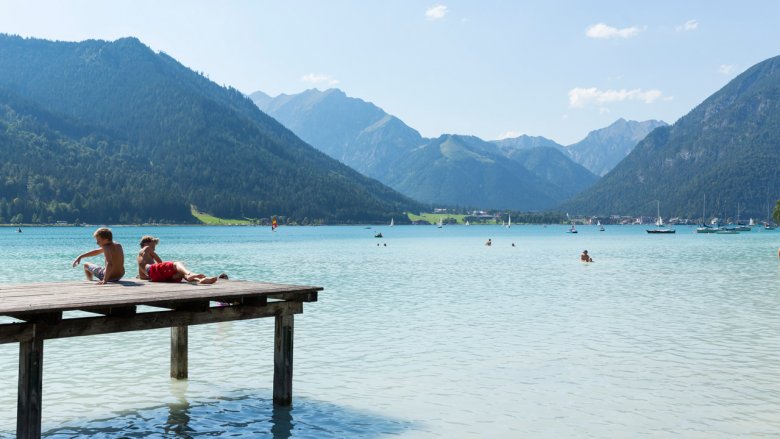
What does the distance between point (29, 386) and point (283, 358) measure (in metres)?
6.19

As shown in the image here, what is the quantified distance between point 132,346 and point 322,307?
15.0 meters

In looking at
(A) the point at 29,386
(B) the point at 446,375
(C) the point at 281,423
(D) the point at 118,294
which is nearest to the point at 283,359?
(C) the point at 281,423

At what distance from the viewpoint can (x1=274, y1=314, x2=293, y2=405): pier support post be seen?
18.6m

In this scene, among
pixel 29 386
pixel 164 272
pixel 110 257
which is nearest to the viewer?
pixel 29 386

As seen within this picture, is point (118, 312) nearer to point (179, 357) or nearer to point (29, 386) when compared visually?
point (29, 386)

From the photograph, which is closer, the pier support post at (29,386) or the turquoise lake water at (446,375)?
the pier support post at (29,386)

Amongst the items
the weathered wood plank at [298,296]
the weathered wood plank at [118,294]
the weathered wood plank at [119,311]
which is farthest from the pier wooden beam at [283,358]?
the weathered wood plank at [119,311]

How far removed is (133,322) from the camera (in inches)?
618

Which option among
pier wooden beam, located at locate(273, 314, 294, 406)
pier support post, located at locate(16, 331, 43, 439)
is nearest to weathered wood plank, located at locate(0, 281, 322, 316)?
pier wooden beam, located at locate(273, 314, 294, 406)

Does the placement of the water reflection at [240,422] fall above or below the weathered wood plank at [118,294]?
below

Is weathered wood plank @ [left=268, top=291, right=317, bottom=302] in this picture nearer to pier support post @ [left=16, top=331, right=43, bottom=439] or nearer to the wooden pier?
the wooden pier

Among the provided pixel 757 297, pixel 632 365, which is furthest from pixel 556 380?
pixel 757 297

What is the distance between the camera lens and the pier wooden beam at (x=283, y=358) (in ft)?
61.1

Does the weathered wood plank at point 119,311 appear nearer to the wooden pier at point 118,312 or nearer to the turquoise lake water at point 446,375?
the wooden pier at point 118,312
